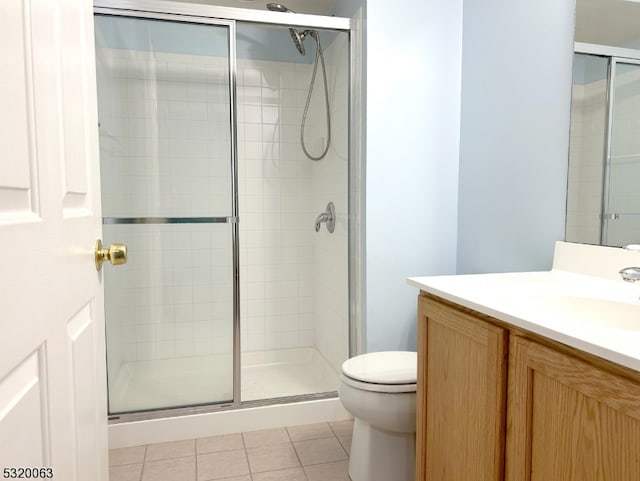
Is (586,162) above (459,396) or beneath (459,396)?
above

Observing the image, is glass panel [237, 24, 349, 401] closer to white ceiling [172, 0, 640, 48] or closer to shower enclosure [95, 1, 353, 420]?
shower enclosure [95, 1, 353, 420]

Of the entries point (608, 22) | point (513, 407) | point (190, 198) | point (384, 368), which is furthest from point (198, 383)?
point (608, 22)

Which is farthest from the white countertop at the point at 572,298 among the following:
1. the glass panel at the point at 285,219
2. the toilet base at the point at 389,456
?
the glass panel at the point at 285,219

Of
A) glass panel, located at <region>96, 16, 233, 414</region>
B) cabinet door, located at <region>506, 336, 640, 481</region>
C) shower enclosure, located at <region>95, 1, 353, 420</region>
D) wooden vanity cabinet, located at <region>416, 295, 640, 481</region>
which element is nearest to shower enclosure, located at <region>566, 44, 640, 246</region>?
wooden vanity cabinet, located at <region>416, 295, 640, 481</region>

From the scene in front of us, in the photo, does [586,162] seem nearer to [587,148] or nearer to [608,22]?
[587,148]

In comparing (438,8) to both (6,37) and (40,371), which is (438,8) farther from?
(40,371)

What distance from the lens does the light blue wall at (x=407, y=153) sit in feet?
7.03

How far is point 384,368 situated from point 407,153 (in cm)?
102

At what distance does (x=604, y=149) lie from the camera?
1.51 m

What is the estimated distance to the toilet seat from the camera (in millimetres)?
1611

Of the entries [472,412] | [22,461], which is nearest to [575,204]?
[472,412]

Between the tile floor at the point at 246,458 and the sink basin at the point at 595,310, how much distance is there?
3.56 ft

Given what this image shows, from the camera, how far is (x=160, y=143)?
234 cm

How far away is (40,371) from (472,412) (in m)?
0.93
